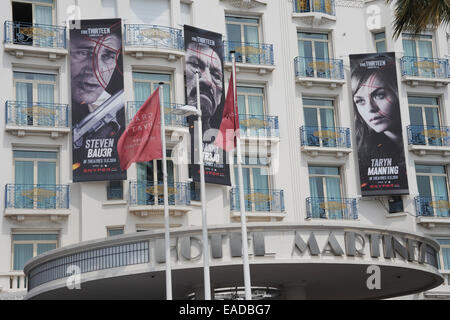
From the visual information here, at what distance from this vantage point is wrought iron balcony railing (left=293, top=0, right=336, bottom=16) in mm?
40688

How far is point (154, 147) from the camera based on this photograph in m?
28.2

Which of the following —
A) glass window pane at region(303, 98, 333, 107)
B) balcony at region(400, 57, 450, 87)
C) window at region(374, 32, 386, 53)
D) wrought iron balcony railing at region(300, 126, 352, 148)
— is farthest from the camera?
window at region(374, 32, 386, 53)

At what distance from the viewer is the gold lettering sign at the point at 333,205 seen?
38.5 meters

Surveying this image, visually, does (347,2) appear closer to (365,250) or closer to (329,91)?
(329,91)

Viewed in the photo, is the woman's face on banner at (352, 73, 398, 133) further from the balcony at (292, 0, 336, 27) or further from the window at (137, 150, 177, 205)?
the window at (137, 150, 177, 205)

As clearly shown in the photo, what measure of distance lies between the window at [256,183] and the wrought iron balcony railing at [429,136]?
7.30 meters

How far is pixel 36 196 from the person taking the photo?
34719mm

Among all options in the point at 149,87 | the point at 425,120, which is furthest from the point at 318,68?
the point at 149,87

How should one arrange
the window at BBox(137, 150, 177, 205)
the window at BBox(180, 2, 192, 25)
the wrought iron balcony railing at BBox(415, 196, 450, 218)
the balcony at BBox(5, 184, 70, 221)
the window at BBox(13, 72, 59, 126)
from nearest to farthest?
the balcony at BBox(5, 184, 70, 221)
the window at BBox(137, 150, 177, 205)
the window at BBox(13, 72, 59, 126)
the window at BBox(180, 2, 192, 25)
the wrought iron balcony railing at BBox(415, 196, 450, 218)

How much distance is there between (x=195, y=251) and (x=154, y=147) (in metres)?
3.69

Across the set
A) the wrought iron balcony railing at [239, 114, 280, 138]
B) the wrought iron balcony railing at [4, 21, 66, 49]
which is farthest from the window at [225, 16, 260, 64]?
the wrought iron balcony railing at [4, 21, 66, 49]

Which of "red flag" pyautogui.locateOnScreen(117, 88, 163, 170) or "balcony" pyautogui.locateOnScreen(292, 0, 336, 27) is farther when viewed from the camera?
"balcony" pyautogui.locateOnScreen(292, 0, 336, 27)

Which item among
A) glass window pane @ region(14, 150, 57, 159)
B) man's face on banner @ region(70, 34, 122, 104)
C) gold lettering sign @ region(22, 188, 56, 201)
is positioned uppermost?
man's face on banner @ region(70, 34, 122, 104)

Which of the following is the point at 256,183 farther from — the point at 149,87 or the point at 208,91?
the point at 149,87
